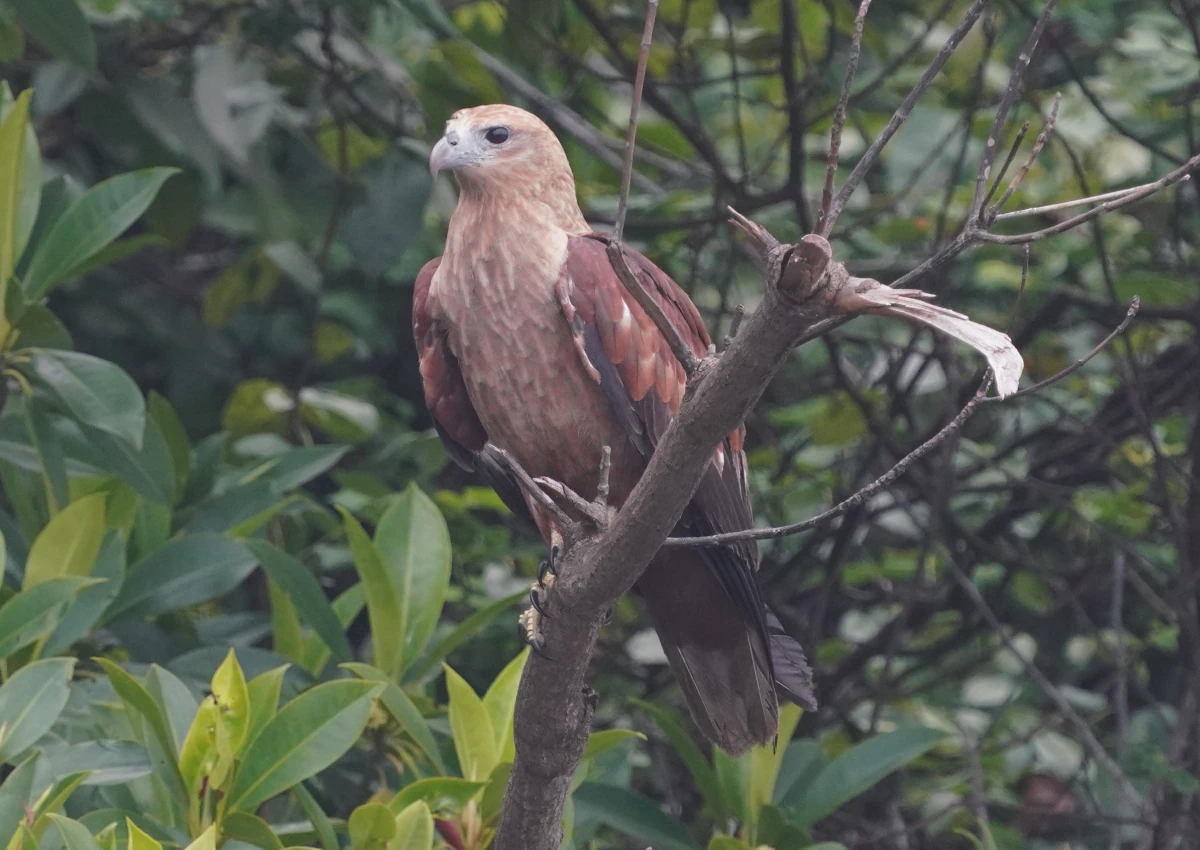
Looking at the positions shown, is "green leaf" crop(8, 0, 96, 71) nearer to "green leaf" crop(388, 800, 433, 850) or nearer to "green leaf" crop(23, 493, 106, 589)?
"green leaf" crop(23, 493, 106, 589)

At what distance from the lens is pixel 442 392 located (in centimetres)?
284

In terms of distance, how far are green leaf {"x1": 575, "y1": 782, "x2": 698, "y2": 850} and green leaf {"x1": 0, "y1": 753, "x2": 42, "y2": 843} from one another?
1072mm

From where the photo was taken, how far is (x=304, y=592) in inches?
111

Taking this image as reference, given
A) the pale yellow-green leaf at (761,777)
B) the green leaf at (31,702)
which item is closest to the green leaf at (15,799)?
the green leaf at (31,702)

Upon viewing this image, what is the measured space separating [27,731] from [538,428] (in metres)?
1.04

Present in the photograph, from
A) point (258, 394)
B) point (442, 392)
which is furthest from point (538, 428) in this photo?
point (258, 394)

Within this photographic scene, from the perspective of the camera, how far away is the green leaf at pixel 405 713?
8.13 ft

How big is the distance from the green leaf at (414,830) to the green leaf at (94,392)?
0.96m

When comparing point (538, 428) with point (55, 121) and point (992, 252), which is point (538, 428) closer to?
point (992, 252)

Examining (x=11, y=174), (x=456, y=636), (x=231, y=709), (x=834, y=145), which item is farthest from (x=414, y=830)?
(x=11, y=174)

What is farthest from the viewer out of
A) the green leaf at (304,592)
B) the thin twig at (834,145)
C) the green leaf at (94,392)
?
the green leaf at (304,592)

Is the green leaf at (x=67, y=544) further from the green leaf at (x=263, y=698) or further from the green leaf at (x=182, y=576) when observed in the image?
the green leaf at (x=263, y=698)

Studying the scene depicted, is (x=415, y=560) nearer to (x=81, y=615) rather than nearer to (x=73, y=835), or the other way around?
(x=81, y=615)

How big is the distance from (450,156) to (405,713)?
45.1 inches
